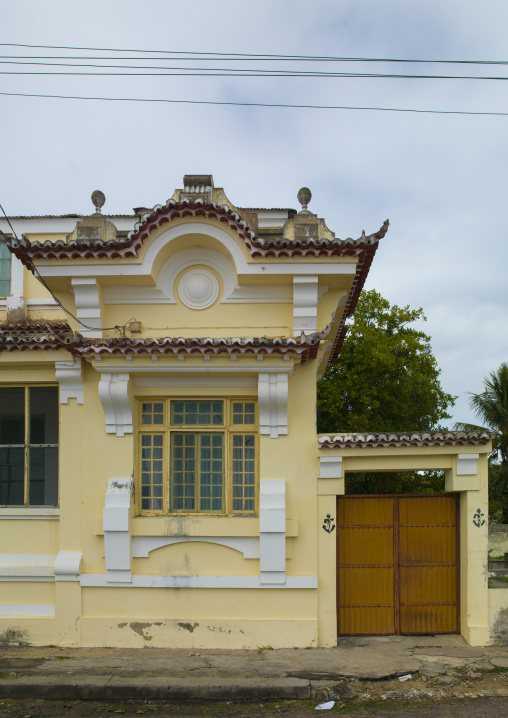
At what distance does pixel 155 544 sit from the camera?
10016mm

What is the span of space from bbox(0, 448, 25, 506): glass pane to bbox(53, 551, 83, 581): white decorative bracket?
1220 mm

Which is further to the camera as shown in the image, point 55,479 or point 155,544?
point 55,479

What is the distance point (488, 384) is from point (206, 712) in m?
20.6

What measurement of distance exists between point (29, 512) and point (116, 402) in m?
2.15

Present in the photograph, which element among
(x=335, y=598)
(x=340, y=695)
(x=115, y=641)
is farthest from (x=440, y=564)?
(x=115, y=641)

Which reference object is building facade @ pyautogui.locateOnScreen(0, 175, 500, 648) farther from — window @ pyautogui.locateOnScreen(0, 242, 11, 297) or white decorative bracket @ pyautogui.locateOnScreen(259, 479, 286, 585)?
window @ pyautogui.locateOnScreen(0, 242, 11, 297)

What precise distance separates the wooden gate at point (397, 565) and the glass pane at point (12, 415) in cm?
501

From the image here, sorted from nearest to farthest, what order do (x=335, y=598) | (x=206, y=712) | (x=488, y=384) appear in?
(x=206, y=712) < (x=335, y=598) < (x=488, y=384)

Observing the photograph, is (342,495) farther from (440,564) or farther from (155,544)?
(155,544)

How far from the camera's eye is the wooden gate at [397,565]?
1040 cm

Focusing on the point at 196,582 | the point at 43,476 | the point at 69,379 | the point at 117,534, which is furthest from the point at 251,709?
the point at 69,379

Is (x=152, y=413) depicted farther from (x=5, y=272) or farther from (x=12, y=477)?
(x=5, y=272)

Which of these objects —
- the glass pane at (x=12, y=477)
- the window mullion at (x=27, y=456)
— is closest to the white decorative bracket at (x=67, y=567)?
the window mullion at (x=27, y=456)

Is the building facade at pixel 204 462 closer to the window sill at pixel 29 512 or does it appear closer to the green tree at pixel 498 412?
the window sill at pixel 29 512
